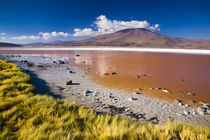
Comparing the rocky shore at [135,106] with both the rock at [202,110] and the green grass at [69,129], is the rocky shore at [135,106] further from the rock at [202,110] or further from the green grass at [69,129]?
the green grass at [69,129]

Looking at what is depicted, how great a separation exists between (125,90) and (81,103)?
246 cm

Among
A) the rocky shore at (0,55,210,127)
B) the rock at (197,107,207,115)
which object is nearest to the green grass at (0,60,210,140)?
the rocky shore at (0,55,210,127)

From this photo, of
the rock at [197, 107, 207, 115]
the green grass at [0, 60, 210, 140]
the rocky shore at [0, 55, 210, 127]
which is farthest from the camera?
the rock at [197, 107, 207, 115]

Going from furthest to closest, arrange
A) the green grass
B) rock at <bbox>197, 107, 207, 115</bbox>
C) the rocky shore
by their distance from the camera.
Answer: rock at <bbox>197, 107, 207, 115</bbox>, the rocky shore, the green grass

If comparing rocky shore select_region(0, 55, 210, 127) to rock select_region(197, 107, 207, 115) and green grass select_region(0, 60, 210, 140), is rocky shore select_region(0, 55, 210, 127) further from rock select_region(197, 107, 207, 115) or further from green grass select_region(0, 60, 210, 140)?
green grass select_region(0, 60, 210, 140)

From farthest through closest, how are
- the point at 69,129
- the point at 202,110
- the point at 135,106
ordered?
the point at 135,106, the point at 202,110, the point at 69,129

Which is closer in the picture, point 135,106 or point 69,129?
point 69,129

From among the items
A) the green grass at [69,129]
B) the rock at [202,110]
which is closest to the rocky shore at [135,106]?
the rock at [202,110]

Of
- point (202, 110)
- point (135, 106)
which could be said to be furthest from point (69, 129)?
point (202, 110)

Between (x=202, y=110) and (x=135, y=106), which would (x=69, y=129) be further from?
(x=202, y=110)

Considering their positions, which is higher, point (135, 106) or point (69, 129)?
point (69, 129)

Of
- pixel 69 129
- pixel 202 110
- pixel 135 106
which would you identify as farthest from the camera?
pixel 135 106

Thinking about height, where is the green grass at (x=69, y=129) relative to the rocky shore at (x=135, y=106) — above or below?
above

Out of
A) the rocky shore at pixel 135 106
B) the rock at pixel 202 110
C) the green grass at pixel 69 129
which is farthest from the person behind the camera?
the rock at pixel 202 110
